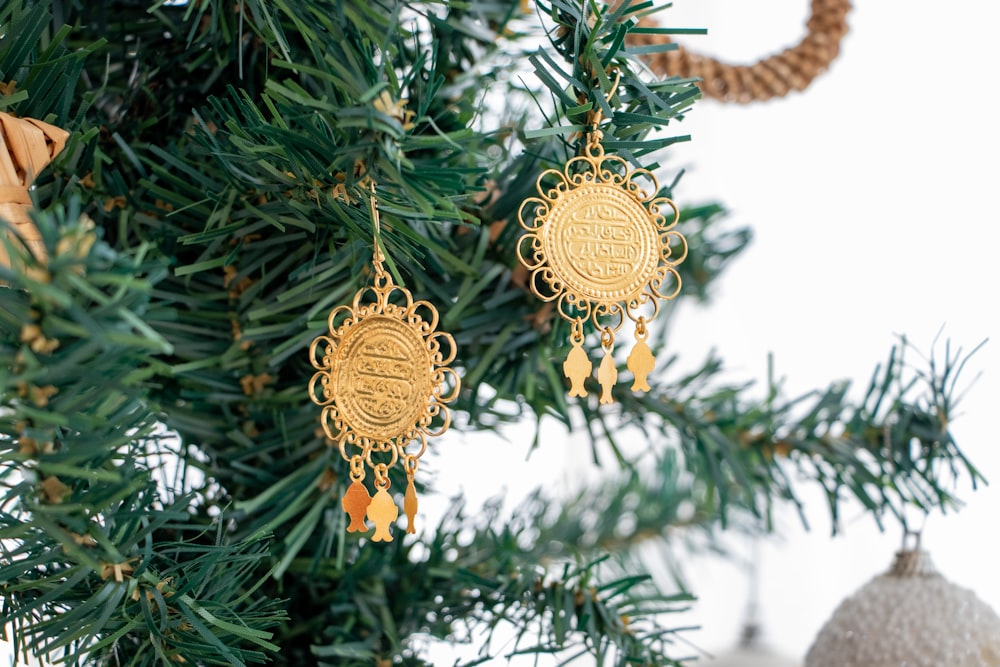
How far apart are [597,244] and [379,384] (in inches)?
3.1

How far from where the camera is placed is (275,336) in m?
0.27

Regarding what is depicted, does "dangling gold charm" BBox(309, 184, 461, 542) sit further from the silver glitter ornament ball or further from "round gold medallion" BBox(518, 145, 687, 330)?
the silver glitter ornament ball

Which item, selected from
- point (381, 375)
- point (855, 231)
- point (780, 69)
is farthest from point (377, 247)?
point (855, 231)

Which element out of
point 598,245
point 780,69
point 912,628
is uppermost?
point 780,69

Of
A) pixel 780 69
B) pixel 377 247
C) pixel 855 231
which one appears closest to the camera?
pixel 377 247

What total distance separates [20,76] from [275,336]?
10 cm

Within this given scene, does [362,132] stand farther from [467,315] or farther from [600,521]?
[600,521]

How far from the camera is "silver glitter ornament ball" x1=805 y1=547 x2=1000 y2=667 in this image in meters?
0.31

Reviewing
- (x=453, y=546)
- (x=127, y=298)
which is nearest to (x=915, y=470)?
(x=453, y=546)

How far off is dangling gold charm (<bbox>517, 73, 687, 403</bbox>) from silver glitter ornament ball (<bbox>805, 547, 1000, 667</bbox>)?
6.0 inches

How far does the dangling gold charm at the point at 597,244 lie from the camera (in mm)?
257

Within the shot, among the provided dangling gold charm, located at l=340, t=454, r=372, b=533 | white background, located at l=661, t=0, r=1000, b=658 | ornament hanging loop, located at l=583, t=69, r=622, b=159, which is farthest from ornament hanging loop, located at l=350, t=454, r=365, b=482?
white background, located at l=661, t=0, r=1000, b=658

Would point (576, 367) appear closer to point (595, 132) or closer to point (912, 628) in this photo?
point (595, 132)

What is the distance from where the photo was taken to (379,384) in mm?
254
